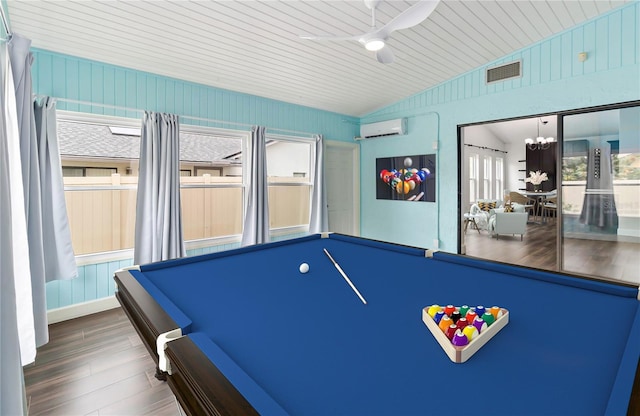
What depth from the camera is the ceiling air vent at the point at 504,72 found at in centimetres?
376

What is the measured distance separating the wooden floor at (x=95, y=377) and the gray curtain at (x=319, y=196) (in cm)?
280

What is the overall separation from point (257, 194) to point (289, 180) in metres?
0.82

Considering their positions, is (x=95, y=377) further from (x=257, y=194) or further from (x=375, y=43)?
(x=375, y=43)

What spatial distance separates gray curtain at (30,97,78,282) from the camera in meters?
2.71

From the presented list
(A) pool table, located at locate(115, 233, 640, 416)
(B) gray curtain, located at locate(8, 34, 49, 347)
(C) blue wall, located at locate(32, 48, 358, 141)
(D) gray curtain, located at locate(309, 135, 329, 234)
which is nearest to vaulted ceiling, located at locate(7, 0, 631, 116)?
(C) blue wall, located at locate(32, 48, 358, 141)

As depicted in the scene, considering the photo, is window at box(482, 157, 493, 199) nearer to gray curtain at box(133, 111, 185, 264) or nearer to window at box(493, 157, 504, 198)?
window at box(493, 157, 504, 198)

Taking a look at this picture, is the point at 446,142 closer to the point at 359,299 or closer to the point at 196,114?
the point at 196,114

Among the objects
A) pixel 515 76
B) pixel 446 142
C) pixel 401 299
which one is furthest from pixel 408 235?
pixel 401 299

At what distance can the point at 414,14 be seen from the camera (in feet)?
6.49

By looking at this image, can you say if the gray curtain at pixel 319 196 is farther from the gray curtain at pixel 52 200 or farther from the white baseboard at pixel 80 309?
the gray curtain at pixel 52 200

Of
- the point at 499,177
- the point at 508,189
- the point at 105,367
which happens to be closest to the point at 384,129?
the point at 105,367

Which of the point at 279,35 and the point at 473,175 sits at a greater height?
the point at 279,35

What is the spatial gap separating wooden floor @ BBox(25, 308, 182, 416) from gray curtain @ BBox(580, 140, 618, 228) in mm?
4155

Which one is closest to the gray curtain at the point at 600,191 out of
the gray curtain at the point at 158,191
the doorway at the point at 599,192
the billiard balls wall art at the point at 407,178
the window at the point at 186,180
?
the doorway at the point at 599,192
